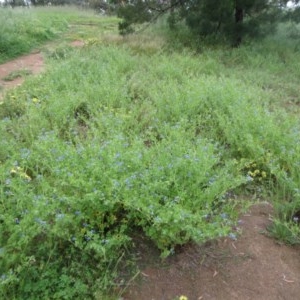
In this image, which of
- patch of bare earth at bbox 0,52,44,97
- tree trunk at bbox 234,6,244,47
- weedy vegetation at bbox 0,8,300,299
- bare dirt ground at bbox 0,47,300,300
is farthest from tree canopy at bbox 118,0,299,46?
bare dirt ground at bbox 0,47,300,300

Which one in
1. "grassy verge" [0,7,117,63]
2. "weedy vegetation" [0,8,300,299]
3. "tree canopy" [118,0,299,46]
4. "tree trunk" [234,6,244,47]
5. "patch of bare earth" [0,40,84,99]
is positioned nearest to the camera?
"weedy vegetation" [0,8,300,299]

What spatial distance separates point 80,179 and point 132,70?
480 cm

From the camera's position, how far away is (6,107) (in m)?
5.18

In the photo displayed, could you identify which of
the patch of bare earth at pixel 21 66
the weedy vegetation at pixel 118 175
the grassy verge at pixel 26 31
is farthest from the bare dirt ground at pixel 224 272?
the grassy verge at pixel 26 31

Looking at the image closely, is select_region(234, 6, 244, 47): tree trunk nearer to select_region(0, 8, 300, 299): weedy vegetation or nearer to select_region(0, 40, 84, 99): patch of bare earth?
select_region(0, 8, 300, 299): weedy vegetation

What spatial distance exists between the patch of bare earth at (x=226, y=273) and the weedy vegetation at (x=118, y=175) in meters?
0.17

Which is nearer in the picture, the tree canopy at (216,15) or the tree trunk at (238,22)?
the tree canopy at (216,15)

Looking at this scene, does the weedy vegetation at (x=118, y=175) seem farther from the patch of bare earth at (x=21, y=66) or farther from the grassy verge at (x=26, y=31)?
the grassy verge at (x=26, y=31)

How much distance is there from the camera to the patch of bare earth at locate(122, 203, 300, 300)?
8.85ft

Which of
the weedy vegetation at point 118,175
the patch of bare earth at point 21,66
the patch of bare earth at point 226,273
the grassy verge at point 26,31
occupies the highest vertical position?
the grassy verge at point 26,31

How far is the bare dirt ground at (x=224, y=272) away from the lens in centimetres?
270

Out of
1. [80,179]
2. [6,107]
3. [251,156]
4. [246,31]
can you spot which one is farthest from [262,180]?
[246,31]

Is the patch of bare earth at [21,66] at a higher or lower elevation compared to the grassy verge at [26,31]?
lower

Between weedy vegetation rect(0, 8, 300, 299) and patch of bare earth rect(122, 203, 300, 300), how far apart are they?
0.55 ft
